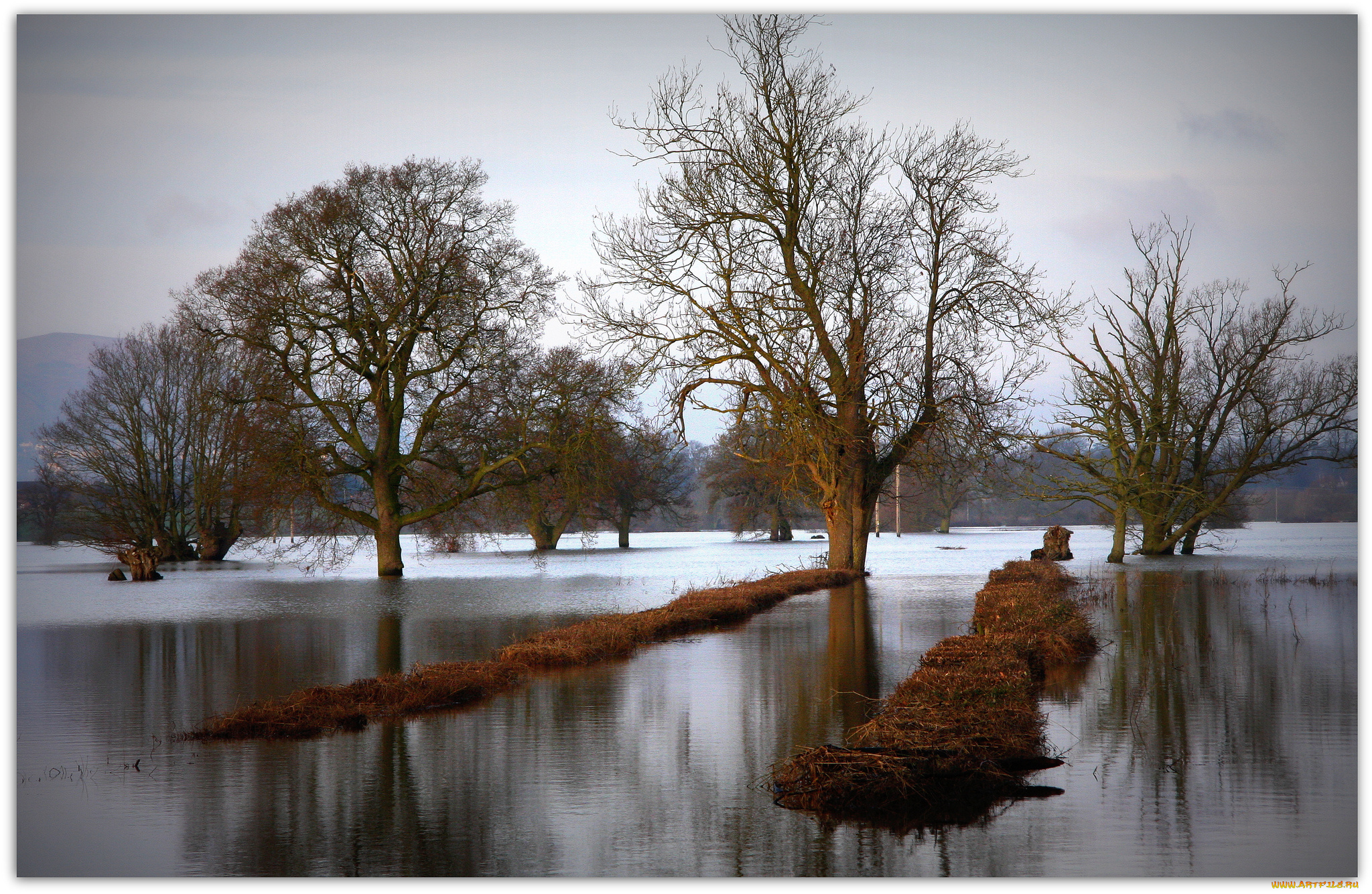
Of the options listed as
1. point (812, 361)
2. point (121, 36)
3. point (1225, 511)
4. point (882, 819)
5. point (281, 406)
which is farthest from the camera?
point (1225, 511)

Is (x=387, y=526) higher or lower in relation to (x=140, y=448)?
lower

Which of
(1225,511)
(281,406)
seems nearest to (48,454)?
(281,406)

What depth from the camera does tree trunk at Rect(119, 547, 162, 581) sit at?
3374 centimetres

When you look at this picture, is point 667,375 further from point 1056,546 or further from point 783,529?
point 783,529

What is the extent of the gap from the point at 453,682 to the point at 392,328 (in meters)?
22.6

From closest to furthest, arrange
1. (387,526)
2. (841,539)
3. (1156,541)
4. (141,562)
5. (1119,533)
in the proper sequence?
(841,539) → (387,526) → (141,562) → (1119,533) → (1156,541)

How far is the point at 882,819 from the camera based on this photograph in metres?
5.77

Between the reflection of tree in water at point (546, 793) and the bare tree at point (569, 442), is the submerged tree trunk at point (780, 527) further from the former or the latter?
the reflection of tree in water at point (546, 793)

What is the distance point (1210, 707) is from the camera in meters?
8.79

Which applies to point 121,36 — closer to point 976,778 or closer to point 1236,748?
point 976,778

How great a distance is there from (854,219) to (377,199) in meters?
14.4

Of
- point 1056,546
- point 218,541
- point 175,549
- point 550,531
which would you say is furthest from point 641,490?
point 1056,546

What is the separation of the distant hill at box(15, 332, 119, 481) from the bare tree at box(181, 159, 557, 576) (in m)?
13.5

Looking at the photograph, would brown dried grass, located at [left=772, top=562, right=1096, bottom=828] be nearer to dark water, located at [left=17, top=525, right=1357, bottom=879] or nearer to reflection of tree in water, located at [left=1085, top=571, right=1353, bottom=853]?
dark water, located at [left=17, top=525, right=1357, bottom=879]
